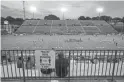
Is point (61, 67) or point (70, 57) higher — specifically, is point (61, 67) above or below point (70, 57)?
above

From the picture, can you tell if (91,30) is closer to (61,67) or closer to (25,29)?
(25,29)

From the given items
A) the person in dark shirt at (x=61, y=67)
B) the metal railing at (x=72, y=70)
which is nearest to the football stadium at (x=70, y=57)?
the metal railing at (x=72, y=70)

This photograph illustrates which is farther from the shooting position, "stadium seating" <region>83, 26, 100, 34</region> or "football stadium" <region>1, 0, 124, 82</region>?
"stadium seating" <region>83, 26, 100, 34</region>

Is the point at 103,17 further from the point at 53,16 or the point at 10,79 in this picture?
the point at 10,79

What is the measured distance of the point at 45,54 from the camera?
4027 millimetres

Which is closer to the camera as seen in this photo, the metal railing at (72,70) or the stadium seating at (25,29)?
the metal railing at (72,70)

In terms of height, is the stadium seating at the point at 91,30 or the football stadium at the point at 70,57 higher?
the stadium seating at the point at 91,30

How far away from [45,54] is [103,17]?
8176cm

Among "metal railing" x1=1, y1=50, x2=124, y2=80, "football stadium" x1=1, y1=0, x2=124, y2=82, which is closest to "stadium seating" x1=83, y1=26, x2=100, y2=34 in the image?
"football stadium" x1=1, y1=0, x2=124, y2=82

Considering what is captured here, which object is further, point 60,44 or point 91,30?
point 91,30

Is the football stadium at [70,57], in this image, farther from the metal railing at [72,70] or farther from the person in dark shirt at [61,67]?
the person in dark shirt at [61,67]

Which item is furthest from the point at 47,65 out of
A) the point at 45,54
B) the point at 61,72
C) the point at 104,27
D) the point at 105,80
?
the point at 104,27

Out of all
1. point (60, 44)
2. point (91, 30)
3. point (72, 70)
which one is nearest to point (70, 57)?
point (72, 70)

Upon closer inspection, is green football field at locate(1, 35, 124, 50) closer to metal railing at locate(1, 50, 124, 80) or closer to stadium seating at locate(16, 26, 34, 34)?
stadium seating at locate(16, 26, 34, 34)
